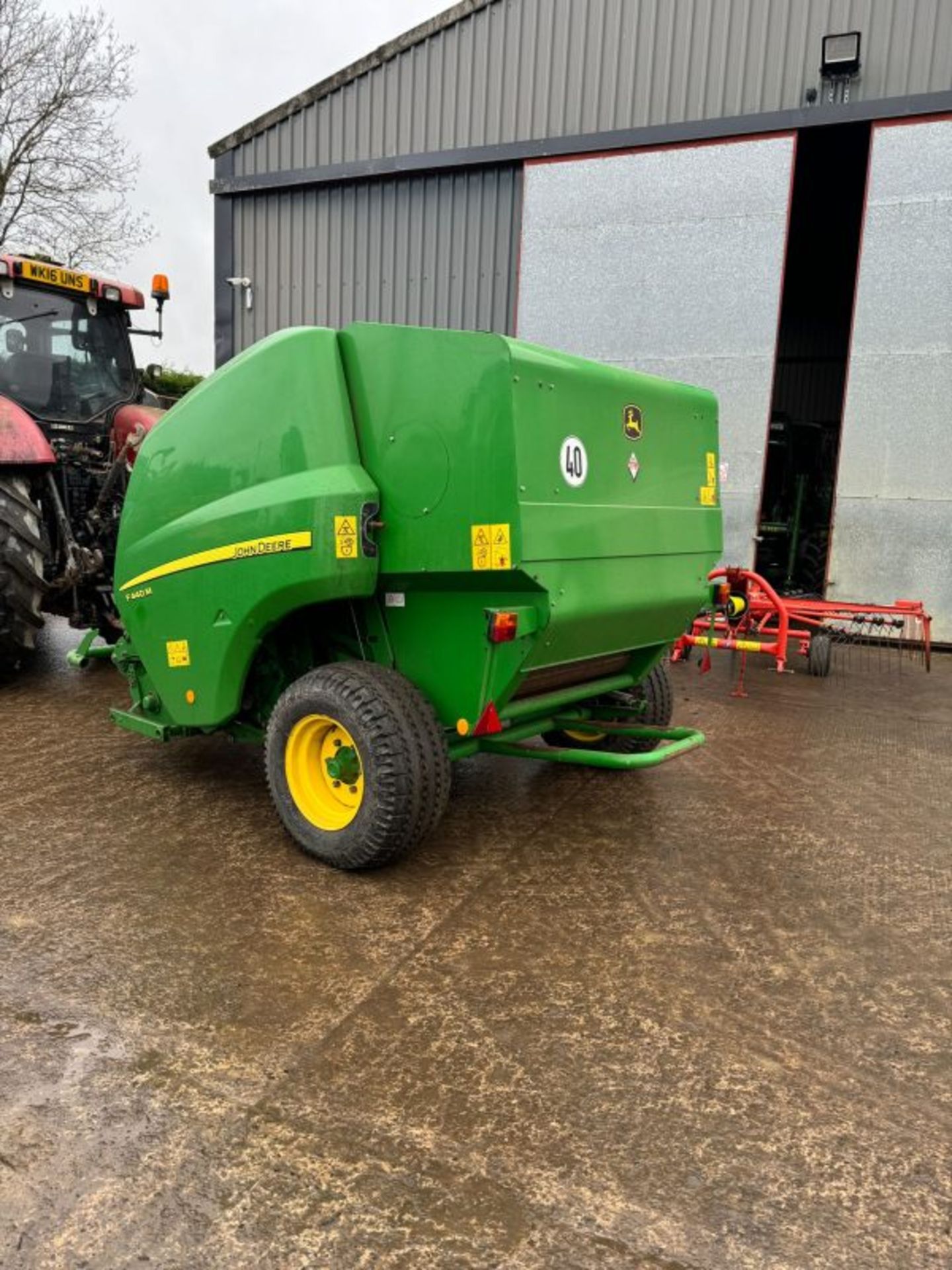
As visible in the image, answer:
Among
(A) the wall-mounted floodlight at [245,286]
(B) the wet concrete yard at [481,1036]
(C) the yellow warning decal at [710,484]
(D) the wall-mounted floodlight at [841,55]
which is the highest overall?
(D) the wall-mounted floodlight at [841,55]

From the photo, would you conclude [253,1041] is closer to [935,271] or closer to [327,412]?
[327,412]

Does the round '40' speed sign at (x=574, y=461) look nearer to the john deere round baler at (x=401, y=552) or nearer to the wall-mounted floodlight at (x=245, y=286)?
the john deere round baler at (x=401, y=552)

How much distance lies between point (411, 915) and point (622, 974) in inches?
27.1

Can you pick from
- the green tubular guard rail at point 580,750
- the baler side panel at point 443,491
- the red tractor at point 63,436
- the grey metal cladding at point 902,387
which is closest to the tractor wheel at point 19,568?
the red tractor at point 63,436

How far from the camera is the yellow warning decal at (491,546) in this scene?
9.65 ft

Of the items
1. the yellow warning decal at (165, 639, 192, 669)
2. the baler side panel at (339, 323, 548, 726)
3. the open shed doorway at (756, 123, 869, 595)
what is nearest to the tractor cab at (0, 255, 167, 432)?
the yellow warning decal at (165, 639, 192, 669)

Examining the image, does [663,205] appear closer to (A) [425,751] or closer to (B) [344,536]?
(B) [344,536]

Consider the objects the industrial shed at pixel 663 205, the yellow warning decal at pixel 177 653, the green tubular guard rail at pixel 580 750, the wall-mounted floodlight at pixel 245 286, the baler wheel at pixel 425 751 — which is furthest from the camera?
the wall-mounted floodlight at pixel 245 286

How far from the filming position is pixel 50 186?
61.1 feet

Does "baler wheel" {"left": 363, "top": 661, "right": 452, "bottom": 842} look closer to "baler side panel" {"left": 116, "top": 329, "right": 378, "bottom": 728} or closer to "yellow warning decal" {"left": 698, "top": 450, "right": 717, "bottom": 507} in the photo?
"baler side panel" {"left": 116, "top": 329, "right": 378, "bottom": 728}

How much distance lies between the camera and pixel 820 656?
689 cm

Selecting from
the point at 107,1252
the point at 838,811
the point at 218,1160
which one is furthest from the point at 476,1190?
the point at 838,811

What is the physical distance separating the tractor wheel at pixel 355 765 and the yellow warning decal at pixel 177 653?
1.61 ft

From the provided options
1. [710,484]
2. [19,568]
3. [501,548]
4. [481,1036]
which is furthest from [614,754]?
[19,568]
